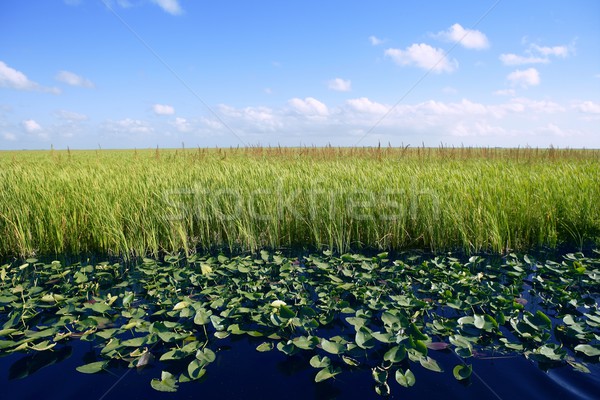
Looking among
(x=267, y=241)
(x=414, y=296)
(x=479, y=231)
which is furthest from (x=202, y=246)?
(x=479, y=231)

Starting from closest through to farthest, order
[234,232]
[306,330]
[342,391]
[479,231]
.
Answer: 1. [342,391]
2. [306,330]
3. [479,231]
4. [234,232]

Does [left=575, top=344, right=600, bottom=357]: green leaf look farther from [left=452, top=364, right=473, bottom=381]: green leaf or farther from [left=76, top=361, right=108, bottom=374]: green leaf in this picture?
[left=76, top=361, right=108, bottom=374]: green leaf

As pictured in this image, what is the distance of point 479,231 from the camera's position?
3.65 metres

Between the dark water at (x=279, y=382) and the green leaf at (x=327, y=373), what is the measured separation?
64mm

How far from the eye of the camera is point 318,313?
91.8 inches

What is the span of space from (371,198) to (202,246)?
2132 mm

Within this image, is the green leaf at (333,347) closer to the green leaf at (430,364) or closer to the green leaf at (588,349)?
the green leaf at (430,364)

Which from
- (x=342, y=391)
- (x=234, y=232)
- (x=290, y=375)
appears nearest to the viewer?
(x=342, y=391)

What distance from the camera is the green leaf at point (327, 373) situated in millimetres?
1637

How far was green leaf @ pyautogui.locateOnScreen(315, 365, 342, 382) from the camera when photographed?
5.37ft

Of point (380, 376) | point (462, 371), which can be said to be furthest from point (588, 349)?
point (380, 376)

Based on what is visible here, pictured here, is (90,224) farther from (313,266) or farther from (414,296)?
(414,296)

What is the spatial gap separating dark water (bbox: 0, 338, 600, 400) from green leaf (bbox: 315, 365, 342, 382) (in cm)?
6

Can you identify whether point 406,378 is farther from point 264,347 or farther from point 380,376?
point 264,347
